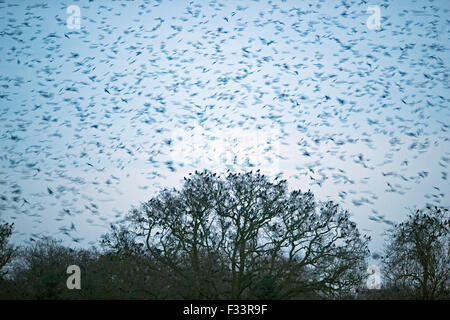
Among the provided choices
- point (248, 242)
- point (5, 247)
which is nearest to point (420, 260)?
point (248, 242)

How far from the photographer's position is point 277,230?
30656 mm

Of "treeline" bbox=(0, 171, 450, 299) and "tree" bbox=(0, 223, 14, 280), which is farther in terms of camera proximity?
"tree" bbox=(0, 223, 14, 280)

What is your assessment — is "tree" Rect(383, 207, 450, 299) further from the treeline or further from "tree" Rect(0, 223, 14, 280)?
"tree" Rect(0, 223, 14, 280)

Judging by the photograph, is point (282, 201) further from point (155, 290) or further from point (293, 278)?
point (155, 290)

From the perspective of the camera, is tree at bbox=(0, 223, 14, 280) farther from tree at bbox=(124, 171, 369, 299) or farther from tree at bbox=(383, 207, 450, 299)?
tree at bbox=(383, 207, 450, 299)

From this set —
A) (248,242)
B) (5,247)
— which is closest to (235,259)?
(248,242)

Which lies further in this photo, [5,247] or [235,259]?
[5,247]

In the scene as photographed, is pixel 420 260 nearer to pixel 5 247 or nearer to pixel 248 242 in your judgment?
pixel 248 242

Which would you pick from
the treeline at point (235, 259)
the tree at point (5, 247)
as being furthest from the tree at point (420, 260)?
the tree at point (5, 247)

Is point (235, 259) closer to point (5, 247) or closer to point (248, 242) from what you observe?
point (248, 242)

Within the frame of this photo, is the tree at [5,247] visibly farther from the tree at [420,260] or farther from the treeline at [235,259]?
the tree at [420,260]

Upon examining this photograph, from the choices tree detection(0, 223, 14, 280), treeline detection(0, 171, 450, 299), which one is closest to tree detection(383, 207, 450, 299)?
treeline detection(0, 171, 450, 299)

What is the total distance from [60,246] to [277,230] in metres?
38.0
